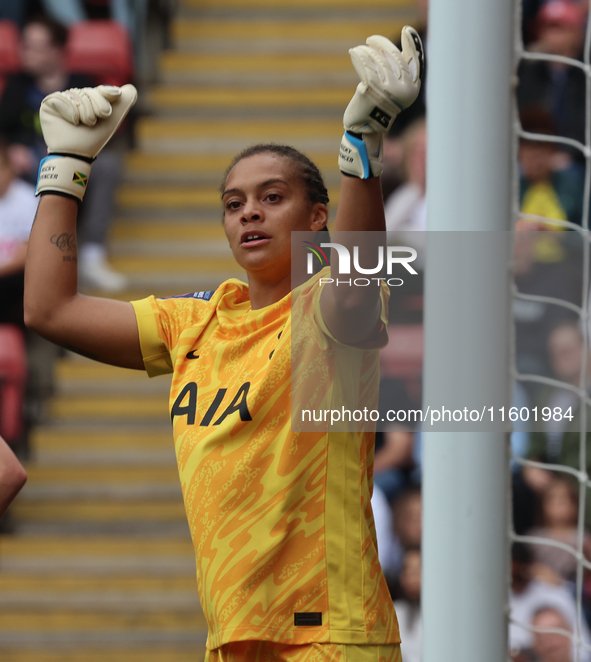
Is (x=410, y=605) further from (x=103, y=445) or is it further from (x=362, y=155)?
(x=362, y=155)

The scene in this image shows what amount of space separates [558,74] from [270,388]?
158 inches

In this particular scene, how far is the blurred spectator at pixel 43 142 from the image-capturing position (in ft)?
17.3

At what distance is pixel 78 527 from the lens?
4.50 meters

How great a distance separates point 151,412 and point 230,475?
127 inches

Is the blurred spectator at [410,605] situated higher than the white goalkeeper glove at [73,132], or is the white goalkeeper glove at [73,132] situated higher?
the white goalkeeper glove at [73,132]

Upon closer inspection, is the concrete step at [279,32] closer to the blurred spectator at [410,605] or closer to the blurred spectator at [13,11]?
the blurred spectator at [13,11]

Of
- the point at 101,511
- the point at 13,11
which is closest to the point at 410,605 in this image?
the point at 101,511

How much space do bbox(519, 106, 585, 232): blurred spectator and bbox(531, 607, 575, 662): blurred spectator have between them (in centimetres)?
193

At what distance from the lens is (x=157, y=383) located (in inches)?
196

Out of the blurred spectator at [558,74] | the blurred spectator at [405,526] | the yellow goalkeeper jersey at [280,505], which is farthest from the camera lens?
the blurred spectator at [558,74]

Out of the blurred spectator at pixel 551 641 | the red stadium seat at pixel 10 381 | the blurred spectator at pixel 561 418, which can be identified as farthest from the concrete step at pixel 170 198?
the blurred spectator at pixel 551 641

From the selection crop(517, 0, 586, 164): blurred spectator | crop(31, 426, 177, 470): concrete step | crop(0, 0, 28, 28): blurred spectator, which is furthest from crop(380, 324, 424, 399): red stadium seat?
crop(0, 0, 28, 28): blurred spectator

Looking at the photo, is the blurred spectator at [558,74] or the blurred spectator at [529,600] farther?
the blurred spectator at [558,74]

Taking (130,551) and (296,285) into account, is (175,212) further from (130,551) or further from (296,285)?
(296,285)
